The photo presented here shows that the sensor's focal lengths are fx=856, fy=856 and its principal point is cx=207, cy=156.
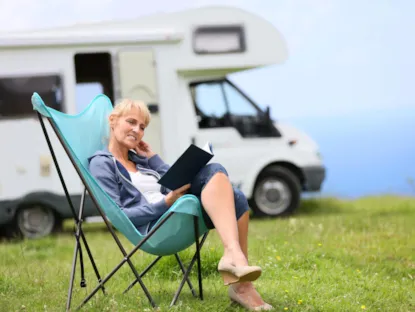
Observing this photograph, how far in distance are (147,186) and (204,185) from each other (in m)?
0.54

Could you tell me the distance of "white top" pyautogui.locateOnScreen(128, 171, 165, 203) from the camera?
186 inches

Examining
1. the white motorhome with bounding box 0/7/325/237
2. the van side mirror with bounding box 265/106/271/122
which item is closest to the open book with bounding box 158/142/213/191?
the white motorhome with bounding box 0/7/325/237

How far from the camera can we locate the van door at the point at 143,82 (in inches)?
376

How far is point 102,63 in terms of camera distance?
1023 centimetres

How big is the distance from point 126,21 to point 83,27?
1.61 feet

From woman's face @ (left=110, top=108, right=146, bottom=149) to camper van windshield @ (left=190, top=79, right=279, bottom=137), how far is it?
5.09 meters

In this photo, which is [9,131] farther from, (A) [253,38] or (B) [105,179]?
(B) [105,179]

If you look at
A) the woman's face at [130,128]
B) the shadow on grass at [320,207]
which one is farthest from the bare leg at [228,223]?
the shadow on grass at [320,207]

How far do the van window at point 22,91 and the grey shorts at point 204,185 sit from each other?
17.7ft

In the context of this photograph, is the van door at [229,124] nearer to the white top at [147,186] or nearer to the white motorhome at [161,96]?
the white motorhome at [161,96]

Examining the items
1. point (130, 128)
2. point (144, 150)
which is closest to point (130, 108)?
point (130, 128)

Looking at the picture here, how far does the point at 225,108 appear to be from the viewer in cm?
988

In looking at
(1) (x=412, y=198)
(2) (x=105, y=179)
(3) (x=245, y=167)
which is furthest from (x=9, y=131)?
(1) (x=412, y=198)

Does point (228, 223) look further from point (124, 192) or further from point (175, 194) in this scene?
point (124, 192)
